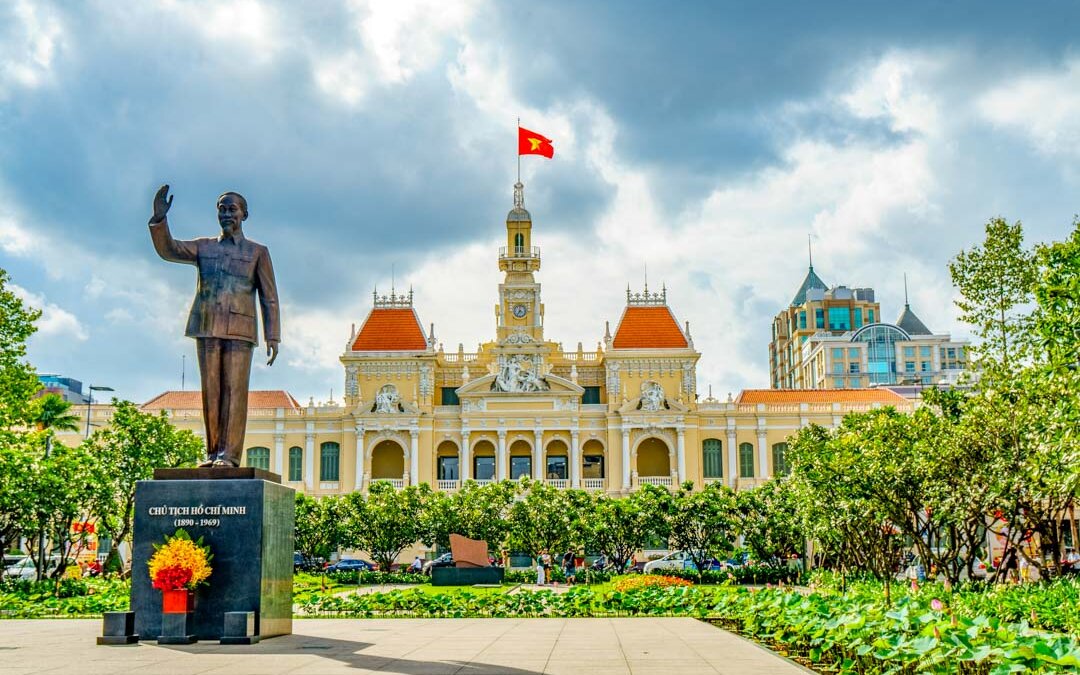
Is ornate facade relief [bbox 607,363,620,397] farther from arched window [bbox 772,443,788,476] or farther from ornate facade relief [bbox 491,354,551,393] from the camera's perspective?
arched window [bbox 772,443,788,476]

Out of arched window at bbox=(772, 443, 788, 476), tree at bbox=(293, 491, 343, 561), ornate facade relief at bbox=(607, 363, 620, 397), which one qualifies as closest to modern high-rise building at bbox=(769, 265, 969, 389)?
arched window at bbox=(772, 443, 788, 476)

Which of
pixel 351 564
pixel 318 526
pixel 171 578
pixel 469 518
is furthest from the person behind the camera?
pixel 351 564

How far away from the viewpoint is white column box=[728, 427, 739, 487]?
59188mm

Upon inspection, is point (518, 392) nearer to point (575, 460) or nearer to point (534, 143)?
point (575, 460)

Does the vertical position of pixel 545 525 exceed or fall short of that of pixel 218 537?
it falls short

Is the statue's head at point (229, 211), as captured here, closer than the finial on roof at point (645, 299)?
Yes

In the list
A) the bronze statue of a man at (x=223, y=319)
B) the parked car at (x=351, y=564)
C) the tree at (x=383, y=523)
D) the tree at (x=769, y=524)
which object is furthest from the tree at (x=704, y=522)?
the bronze statue of a man at (x=223, y=319)

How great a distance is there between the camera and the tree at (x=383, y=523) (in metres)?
41.8

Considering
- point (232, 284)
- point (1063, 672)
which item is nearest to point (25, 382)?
point (232, 284)

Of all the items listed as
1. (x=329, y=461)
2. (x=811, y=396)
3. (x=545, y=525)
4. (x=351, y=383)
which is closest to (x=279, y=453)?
Answer: (x=329, y=461)

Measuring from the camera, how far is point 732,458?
59.6 meters

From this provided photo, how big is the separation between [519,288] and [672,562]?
25141 millimetres

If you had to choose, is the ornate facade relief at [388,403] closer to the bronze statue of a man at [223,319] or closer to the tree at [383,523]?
the tree at [383,523]

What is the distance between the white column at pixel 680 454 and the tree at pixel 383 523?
2057 centimetres
